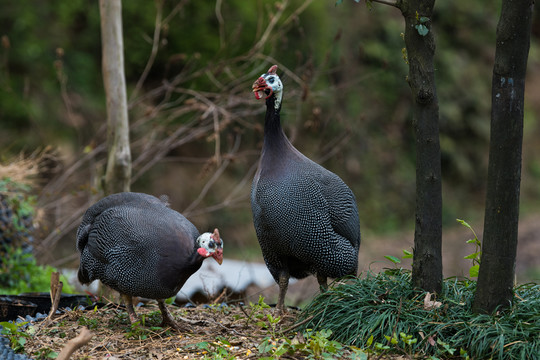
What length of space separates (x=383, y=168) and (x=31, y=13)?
6.72 meters

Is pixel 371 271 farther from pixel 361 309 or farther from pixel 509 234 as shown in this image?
pixel 509 234

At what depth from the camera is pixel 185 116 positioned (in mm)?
8141

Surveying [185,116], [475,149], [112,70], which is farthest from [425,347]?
[475,149]

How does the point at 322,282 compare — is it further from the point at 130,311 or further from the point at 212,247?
the point at 130,311

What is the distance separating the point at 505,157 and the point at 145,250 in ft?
6.88

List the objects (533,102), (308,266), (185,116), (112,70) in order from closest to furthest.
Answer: (308,266), (112,70), (185,116), (533,102)

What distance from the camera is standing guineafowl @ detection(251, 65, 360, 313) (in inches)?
152

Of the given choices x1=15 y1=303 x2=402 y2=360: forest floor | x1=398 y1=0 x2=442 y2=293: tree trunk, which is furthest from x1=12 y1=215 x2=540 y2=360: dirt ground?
x1=398 y1=0 x2=442 y2=293: tree trunk

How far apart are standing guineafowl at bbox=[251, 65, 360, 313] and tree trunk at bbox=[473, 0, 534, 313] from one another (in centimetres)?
90

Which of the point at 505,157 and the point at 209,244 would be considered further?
the point at 209,244

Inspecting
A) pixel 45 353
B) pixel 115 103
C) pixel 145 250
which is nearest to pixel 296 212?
pixel 145 250

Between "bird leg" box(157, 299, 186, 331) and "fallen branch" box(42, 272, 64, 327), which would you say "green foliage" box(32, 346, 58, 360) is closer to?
"fallen branch" box(42, 272, 64, 327)

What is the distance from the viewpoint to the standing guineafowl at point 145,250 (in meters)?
3.79

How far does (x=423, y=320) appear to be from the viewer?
3549 mm
